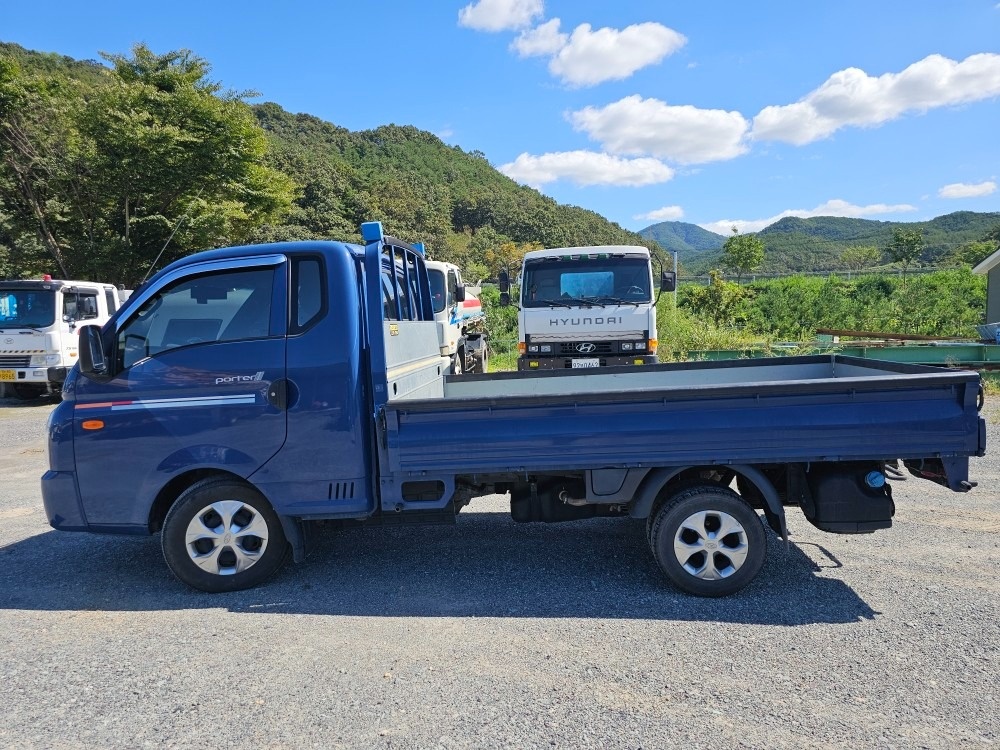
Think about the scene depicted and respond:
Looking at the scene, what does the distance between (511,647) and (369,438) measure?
59.4 inches

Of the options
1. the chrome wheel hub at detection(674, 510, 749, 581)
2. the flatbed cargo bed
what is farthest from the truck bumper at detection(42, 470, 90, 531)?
the chrome wheel hub at detection(674, 510, 749, 581)

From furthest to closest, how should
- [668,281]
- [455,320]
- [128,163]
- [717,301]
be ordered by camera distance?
[717,301] < [128,163] < [455,320] < [668,281]

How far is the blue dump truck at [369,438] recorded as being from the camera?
3781mm

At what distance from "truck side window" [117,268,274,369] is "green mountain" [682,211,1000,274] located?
79.1 m

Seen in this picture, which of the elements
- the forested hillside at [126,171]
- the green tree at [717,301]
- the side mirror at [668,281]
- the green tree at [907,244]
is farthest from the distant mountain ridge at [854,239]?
the side mirror at [668,281]

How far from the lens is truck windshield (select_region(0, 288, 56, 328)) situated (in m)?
12.5

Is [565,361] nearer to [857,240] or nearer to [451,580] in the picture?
[451,580]

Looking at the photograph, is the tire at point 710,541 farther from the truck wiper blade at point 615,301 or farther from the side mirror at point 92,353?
the truck wiper blade at point 615,301

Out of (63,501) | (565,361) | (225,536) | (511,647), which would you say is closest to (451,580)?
(511,647)

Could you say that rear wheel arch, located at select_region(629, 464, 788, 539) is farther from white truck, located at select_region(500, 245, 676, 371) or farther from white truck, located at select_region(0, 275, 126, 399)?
white truck, located at select_region(0, 275, 126, 399)

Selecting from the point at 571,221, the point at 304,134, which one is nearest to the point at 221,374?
the point at 571,221

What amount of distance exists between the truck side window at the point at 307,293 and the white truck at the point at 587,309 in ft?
18.7

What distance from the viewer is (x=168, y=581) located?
14.6ft

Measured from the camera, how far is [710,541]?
3.93 meters
